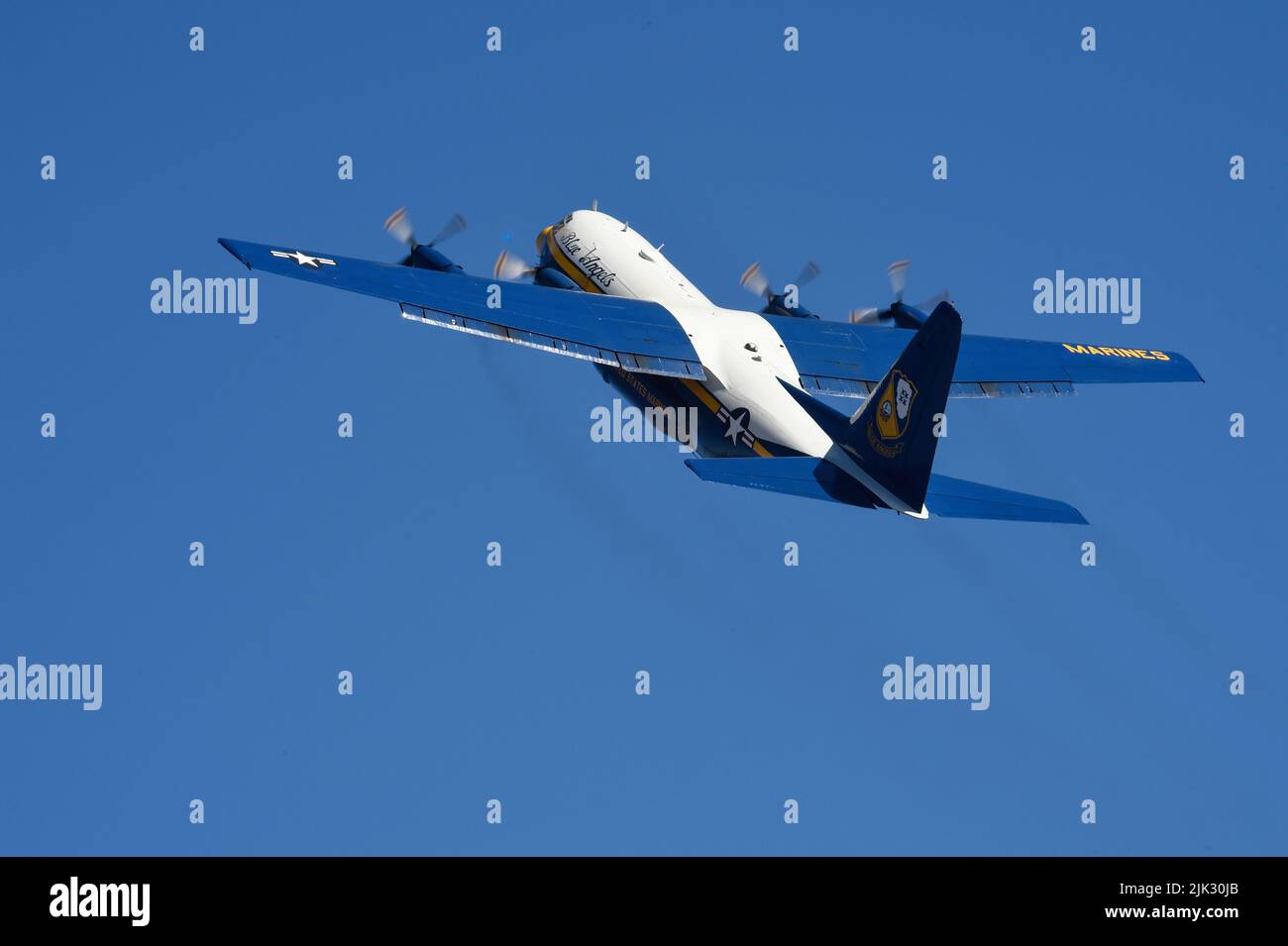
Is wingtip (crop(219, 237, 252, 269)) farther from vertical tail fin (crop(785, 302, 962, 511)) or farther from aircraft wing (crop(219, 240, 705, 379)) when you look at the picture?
vertical tail fin (crop(785, 302, 962, 511))

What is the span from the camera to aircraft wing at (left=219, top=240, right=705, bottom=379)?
5206 centimetres

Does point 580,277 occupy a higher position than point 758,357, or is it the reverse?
point 580,277

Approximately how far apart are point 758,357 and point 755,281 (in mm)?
6030

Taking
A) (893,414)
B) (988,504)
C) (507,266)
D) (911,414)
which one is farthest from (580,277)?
(988,504)

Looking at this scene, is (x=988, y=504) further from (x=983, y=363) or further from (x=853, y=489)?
(x=983, y=363)

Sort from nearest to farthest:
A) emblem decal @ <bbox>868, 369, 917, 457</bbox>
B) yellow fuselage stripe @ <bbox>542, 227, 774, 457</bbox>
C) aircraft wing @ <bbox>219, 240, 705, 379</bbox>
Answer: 1. emblem decal @ <bbox>868, 369, 917, 457</bbox>
2. aircraft wing @ <bbox>219, 240, 705, 379</bbox>
3. yellow fuselage stripe @ <bbox>542, 227, 774, 457</bbox>

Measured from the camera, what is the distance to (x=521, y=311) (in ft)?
179

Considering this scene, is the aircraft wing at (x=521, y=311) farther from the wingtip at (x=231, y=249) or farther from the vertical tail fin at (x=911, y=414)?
the vertical tail fin at (x=911, y=414)

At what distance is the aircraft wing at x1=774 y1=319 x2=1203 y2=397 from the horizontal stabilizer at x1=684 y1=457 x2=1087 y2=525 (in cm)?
614

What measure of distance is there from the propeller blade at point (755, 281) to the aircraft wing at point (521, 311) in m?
4.14

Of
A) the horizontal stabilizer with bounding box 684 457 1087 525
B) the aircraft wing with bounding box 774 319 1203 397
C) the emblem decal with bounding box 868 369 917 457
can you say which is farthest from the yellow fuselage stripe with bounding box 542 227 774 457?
the emblem decal with bounding box 868 369 917 457

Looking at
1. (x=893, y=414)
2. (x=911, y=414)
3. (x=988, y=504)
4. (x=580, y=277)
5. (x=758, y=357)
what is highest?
(x=580, y=277)

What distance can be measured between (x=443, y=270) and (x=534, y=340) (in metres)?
4.84
